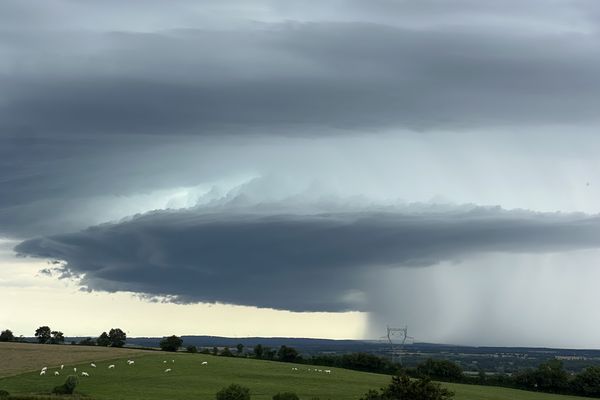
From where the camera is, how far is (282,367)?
17700cm

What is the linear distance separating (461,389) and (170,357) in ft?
207

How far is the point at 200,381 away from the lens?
143375 millimetres

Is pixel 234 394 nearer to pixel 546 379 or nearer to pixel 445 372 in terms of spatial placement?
pixel 445 372

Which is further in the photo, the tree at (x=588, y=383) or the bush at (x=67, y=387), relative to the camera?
the tree at (x=588, y=383)

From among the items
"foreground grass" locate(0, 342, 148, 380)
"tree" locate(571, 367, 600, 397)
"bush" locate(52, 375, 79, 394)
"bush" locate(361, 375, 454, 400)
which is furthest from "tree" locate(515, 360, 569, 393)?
"bush" locate(52, 375, 79, 394)

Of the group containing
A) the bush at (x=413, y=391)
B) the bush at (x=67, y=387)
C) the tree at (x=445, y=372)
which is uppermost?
the tree at (x=445, y=372)

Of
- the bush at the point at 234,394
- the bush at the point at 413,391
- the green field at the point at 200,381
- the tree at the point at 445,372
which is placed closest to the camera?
the bush at the point at 413,391

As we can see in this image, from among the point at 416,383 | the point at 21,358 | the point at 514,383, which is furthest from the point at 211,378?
the point at 514,383

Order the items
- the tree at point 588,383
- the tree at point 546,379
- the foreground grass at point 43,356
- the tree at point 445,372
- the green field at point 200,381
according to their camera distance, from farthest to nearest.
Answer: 1. the tree at point 445,372
2. the tree at point 546,379
3. the tree at point 588,383
4. the foreground grass at point 43,356
5. the green field at point 200,381

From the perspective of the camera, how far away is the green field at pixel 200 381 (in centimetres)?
12575

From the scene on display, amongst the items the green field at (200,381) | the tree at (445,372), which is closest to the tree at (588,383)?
the green field at (200,381)

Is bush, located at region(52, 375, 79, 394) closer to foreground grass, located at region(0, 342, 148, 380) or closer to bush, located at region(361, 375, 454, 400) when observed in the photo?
foreground grass, located at region(0, 342, 148, 380)

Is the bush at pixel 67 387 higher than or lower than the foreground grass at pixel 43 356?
lower

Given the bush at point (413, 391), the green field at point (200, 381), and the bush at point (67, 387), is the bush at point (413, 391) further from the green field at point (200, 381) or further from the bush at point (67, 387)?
the bush at point (67, 387)
